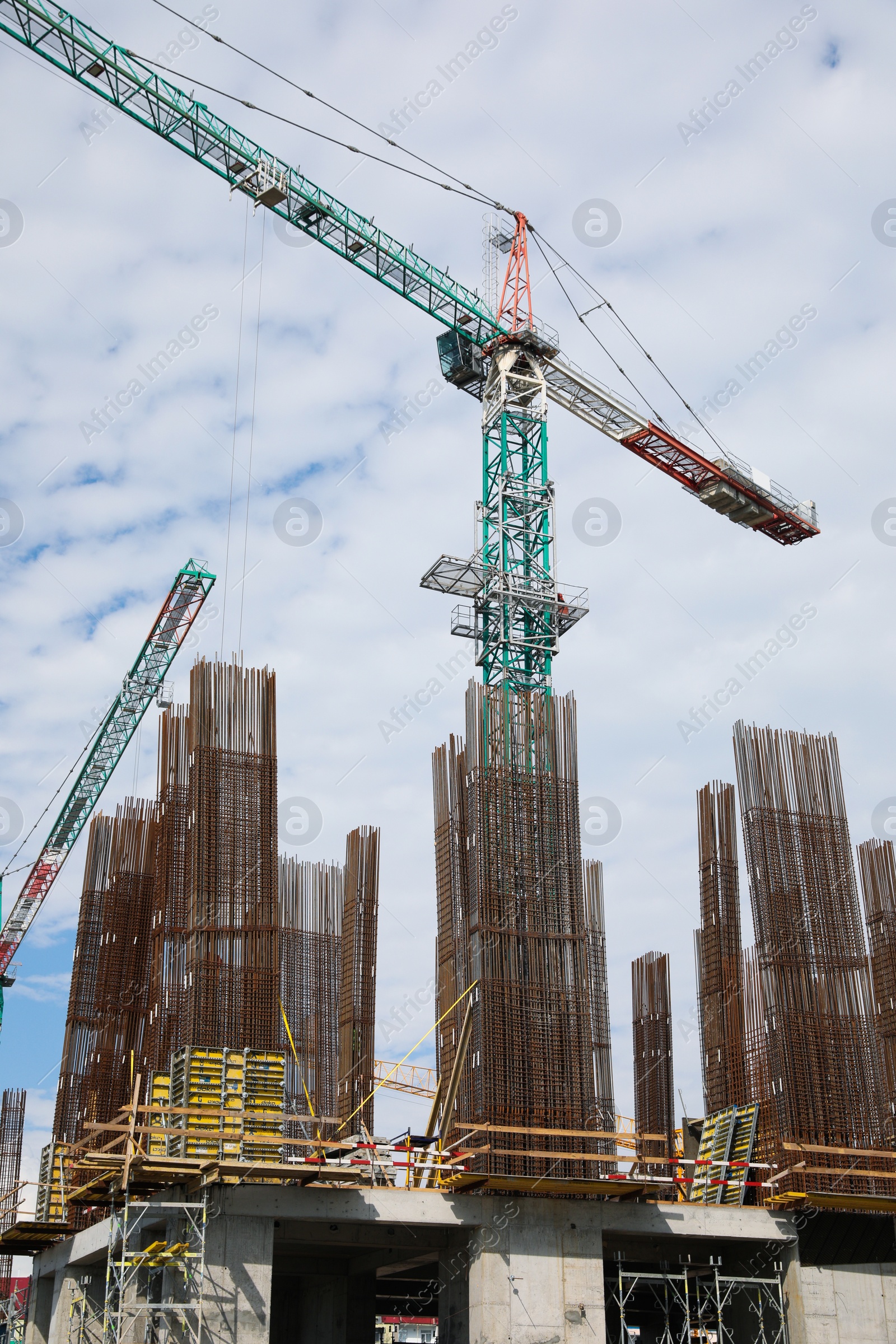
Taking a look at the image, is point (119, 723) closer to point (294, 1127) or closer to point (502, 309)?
point (502, 309)

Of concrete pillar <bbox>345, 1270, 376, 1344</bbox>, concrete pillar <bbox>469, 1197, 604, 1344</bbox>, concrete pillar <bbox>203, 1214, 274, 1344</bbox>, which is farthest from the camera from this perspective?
concrete pillar <bbox>345, 1270, 376, 1344</bbox>

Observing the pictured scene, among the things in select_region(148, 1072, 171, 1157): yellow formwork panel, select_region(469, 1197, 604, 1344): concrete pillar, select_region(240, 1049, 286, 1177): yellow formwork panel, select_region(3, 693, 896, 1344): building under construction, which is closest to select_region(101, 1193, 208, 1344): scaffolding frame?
select_region(3, 693, 896, 1344): building under construction

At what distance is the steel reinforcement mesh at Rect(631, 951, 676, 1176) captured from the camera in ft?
132

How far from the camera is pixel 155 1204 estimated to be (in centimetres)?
2402

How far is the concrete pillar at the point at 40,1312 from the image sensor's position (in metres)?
35.5

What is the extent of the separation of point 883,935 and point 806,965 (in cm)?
462

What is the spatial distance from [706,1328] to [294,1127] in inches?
425

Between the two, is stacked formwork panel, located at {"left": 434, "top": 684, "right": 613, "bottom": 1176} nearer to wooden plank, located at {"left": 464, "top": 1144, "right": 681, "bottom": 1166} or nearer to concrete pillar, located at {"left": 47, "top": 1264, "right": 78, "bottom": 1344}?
wooden plank, located at {"left": 464, "top": 1144, "right": 681, "bottom": 1166}

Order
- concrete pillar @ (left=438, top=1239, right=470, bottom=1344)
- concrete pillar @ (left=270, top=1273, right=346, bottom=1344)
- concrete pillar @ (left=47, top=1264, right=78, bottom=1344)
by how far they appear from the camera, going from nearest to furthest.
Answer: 1. concrete pillar @ (left=438, top=1239, right=470, bottom=1344)
2. concrete pillar @ (left=47, top=1264, right=78, bottom=1344)
3. concrete pillar @ (left=270, top=1273, right=346, bottom=1344)

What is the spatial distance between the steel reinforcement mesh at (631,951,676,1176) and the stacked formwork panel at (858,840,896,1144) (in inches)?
340

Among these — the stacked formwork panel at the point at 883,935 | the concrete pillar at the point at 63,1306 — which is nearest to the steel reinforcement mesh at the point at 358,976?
the concrete pillar at the point at 63,1306

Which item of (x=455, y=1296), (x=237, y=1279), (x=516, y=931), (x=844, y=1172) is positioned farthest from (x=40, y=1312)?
(x=844, y=1172)

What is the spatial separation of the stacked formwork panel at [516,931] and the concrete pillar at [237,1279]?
4290 mm

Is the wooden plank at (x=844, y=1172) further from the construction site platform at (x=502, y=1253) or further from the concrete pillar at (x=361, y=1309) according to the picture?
the concrete pillar at (x=361, y=1309)
